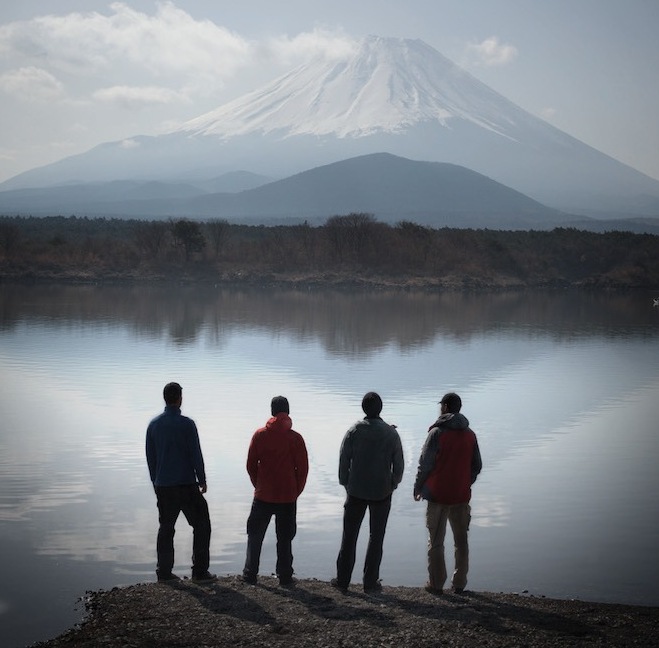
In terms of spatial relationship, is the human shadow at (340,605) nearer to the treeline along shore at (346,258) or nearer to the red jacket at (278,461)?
the red jacket at (278,461)

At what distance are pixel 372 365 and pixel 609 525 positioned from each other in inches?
511

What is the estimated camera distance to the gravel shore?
6.23 meters

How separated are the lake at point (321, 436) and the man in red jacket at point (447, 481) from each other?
0.53 meters

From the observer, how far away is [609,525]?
31.4ft

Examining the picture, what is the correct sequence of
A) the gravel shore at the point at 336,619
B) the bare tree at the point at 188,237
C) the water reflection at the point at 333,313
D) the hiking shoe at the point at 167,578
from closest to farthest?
the gravel shore at the point at 336,619
the hiking shoe at the point at 167,578
the water reflection at the point at 333,313
the bare tree at the point at 188,237

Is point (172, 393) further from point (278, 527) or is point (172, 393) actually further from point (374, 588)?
point (374, 588)

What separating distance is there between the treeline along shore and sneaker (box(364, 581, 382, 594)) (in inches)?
1947

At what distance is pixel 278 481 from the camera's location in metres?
7.50

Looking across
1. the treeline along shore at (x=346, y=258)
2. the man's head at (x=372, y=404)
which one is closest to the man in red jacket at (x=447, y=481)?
the man's head at (x=372, y=404)

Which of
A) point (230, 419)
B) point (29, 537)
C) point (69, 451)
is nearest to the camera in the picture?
→ point (29, 537)

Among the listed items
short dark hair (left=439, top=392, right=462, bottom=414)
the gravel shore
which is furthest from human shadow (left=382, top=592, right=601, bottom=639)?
short dark hair (left=439, top=392, right=462, bottom=414)

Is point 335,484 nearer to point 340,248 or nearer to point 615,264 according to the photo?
point 340,248

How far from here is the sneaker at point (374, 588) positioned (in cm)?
729

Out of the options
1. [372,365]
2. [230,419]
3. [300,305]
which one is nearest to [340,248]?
[300,305]
